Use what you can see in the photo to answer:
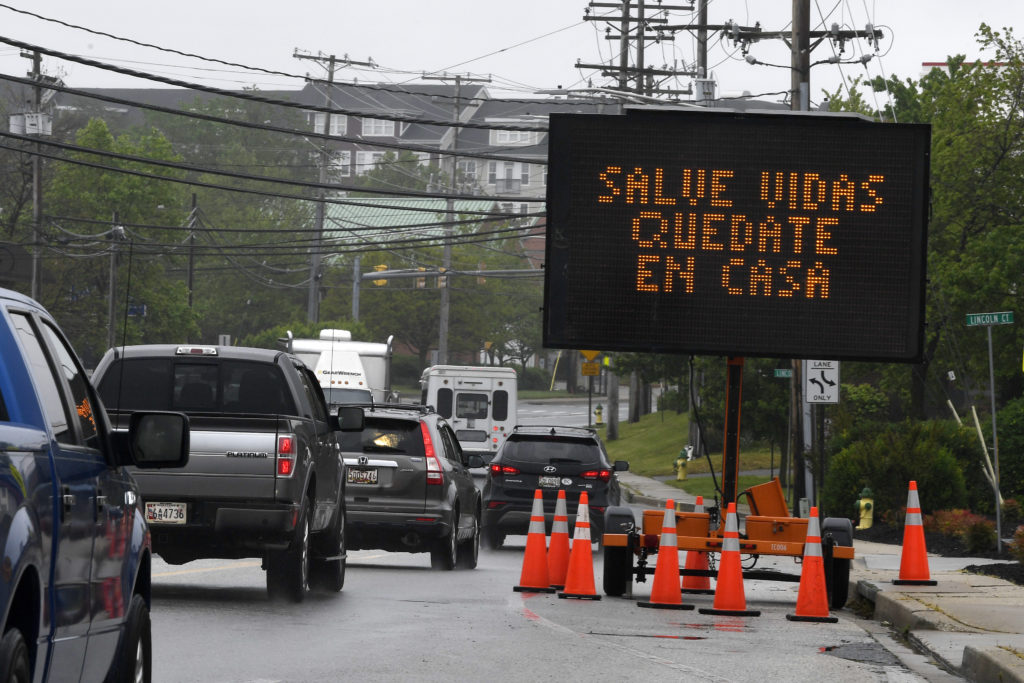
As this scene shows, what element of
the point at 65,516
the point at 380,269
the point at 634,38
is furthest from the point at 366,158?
the point at 65,516

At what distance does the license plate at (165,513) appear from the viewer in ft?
41.9

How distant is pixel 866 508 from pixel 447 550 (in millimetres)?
9935

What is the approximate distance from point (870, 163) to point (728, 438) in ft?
8.95

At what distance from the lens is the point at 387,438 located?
Result: 18.1 meters

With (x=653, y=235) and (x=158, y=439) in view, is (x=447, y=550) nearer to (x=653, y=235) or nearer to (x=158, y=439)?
(x=653, y=235)

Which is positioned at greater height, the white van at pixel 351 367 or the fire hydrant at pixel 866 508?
the white van at pixel 351 367

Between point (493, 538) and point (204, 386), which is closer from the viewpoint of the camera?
point (204, 386)

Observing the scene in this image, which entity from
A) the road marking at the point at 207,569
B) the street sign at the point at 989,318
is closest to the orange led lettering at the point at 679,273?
the road marking at the point at 207,569

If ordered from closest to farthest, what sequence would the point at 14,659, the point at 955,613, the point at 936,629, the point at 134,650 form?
the point at 14,659
the point at 134,650
the point at 936,629
the point at 955,613

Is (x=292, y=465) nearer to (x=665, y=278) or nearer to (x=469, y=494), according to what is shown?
(x=665, y=278)

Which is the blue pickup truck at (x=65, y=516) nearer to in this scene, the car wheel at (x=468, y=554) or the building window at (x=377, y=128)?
the car wheel at (x=468, y=554)

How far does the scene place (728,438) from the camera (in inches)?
605

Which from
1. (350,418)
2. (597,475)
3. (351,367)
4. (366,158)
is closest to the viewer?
(350,418)

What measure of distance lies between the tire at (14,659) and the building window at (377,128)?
149 m
